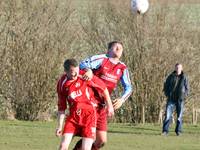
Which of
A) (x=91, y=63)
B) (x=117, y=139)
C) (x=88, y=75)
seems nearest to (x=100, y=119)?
(x=91, y=63)

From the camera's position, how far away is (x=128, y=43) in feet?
90.3

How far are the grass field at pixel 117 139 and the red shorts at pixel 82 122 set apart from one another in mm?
4050

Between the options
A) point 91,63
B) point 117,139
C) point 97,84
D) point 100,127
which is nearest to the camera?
point 97,84

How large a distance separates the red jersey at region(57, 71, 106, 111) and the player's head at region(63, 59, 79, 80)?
0.15 m

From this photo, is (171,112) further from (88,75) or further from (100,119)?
(88,75)

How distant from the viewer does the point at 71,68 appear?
35.7 ft

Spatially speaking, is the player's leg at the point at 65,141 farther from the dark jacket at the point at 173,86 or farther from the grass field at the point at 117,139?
the dark jacket at the point at 173,86

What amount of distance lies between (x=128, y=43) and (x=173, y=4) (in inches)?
87.7

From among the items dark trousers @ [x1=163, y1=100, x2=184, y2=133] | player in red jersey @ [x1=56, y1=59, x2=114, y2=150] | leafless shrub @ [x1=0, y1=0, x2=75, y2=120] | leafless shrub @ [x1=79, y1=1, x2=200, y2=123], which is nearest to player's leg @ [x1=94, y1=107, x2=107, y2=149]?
player in red jersey @ [x1=56, y1=59, x2=114, y2=150]

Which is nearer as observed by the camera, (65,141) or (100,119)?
(65,141)

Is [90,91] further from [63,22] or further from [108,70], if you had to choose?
[63,22]

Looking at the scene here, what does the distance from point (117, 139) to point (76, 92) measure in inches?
264

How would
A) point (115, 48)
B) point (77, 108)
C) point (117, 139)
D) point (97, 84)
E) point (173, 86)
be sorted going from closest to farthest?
point (77, 108) < point (97, 84) < point (115, 48) < point (117, 139) < point (173, 86)

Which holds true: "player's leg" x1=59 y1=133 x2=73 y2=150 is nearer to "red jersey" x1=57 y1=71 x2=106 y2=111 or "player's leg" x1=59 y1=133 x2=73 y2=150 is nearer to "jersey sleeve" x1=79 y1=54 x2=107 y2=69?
"red jersey" x1=57 y1=71 x2=106 y2=111
